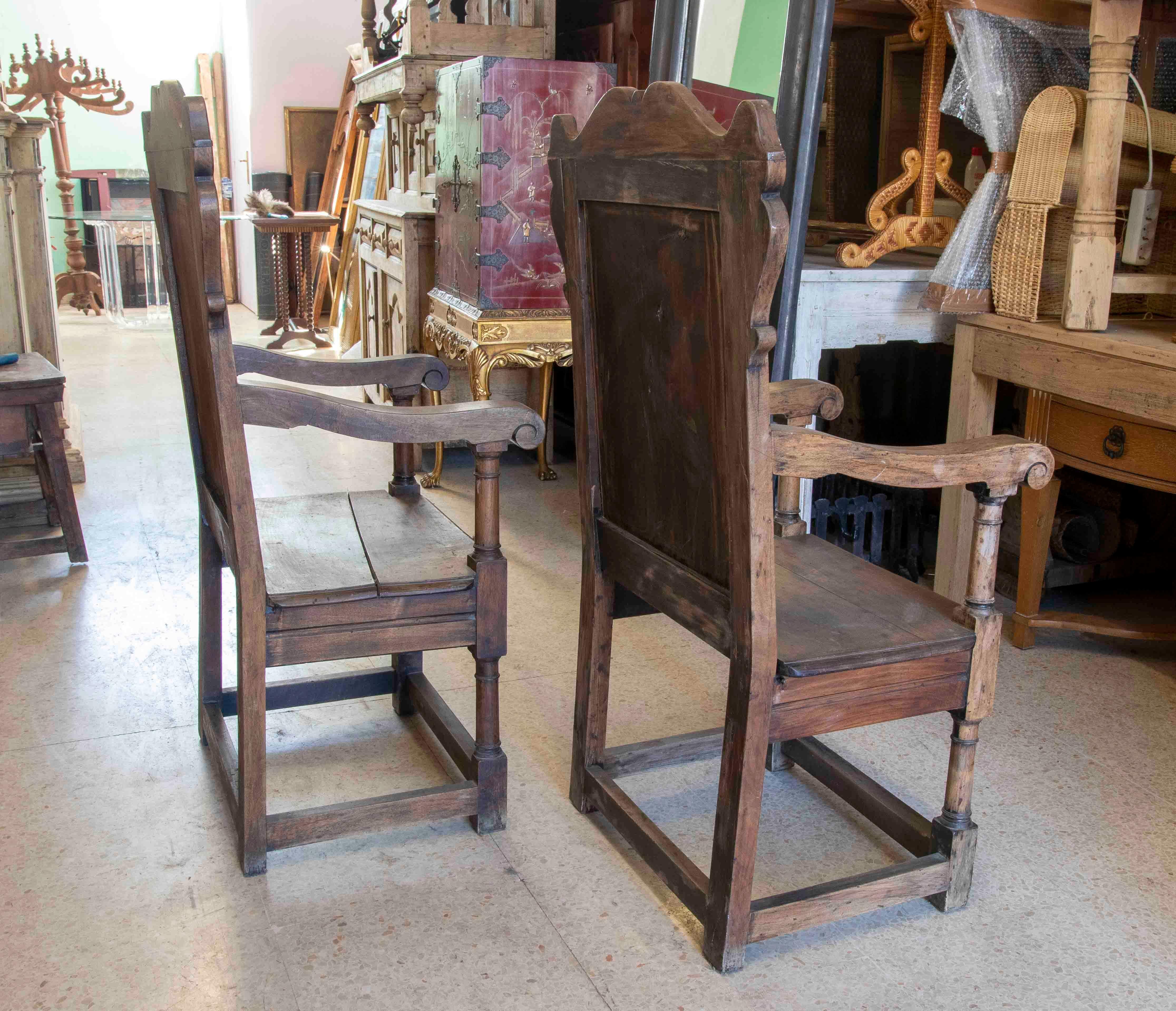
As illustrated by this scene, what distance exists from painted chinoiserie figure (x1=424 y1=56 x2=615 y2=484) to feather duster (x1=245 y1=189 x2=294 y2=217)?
10.9 feet

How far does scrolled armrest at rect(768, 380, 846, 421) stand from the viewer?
2004 mm

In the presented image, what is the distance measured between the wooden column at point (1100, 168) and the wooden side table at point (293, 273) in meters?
5.13

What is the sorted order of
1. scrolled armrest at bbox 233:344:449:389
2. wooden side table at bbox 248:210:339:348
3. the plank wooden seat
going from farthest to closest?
1. wooden side table at bbox 248:210:339:348
2. scrolled armrest at bbox 233:344:449:389
3. the plank wooden seat

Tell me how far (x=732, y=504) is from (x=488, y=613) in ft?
1.80

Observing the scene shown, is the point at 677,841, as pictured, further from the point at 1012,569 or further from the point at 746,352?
the point at 1012,569

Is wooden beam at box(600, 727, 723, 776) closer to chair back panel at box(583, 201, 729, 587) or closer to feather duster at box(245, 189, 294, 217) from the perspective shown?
chair back panel at box(583, 201, 729, 587)

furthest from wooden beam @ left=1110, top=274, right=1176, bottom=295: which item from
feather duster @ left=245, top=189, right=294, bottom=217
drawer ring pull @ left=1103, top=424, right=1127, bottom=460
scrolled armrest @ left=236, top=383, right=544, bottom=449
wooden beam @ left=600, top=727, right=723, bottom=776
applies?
feather duster @ left=245, top=189, right=294, bottom=217

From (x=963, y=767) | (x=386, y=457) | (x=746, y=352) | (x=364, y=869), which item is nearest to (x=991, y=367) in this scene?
(x=963, y=767)

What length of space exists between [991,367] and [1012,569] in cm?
77

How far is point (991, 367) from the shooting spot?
275 centimetres

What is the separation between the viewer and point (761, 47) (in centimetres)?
286

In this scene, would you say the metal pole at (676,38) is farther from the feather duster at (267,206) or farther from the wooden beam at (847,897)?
the feather duster at (267,206)

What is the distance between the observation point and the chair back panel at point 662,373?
1457mm

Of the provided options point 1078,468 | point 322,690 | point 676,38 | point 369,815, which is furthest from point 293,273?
point 369,815
